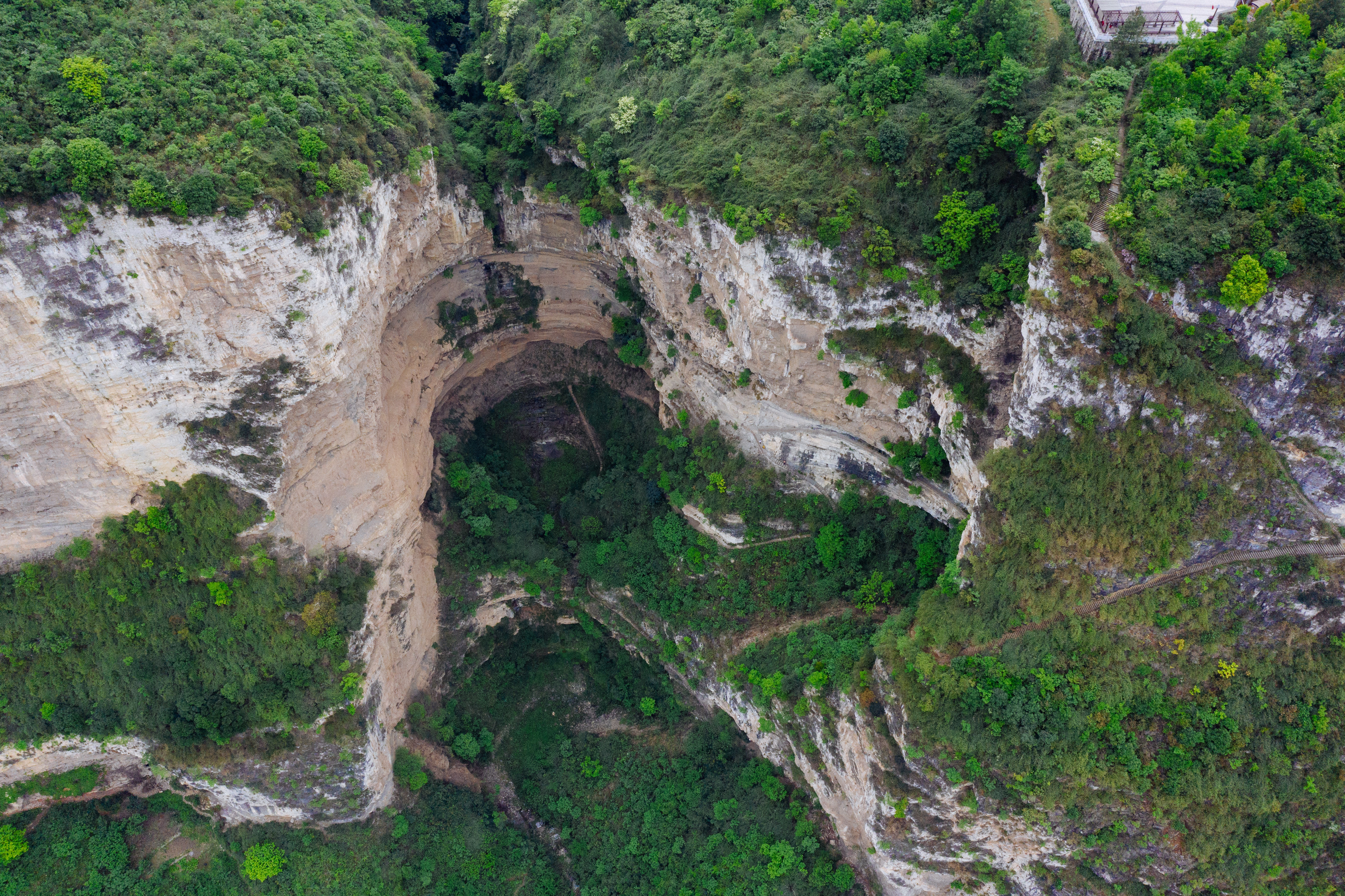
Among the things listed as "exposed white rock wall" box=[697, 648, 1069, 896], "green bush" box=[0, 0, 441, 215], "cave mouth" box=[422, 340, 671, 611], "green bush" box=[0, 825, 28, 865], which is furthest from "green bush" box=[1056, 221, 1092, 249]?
"green bush" box=[0, 825, 28, 865]

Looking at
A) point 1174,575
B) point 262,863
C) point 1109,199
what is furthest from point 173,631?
point 1109,199

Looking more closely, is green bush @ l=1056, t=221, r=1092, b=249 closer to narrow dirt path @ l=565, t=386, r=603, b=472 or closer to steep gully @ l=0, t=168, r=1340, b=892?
steep gully @ l=0, t=168, r=1340, b=892

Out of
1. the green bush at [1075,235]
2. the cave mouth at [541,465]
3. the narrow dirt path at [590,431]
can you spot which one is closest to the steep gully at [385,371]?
the cave mouth at [541,465]

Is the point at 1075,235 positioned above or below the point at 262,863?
above

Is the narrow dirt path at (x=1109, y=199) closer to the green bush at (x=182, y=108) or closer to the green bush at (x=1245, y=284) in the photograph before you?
the green bush at (x=1245, y=284)

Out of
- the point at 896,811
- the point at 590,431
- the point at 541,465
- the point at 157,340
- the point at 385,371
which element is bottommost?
the point at 896,811

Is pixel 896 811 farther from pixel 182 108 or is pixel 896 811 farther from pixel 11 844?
pixel 11 844
